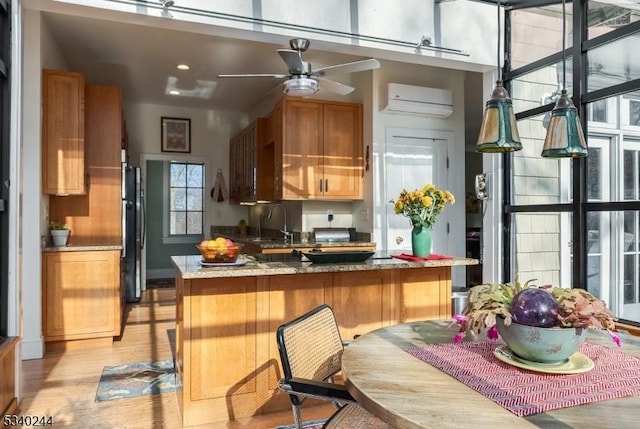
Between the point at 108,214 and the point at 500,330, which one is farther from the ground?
the point at 108,214

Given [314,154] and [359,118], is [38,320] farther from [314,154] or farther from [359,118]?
[359,118]

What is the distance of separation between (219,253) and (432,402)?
1.71 m

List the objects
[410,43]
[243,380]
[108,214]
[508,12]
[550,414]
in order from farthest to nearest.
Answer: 1. [108,214]
2. [508,12]
3. [410,43]
4. [243,380]
5. [550,414]

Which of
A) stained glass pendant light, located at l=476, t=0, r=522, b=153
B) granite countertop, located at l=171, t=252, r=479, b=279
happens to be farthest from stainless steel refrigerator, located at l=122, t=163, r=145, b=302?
stained glass pendant light, located at l=476, t=0, r=522, b=153

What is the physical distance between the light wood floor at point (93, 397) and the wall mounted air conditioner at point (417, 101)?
3239 millimetres

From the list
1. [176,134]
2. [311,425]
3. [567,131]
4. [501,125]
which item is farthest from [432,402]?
[176,134]

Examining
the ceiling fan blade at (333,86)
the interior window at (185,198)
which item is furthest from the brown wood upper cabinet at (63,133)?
the interior window at (185,198)

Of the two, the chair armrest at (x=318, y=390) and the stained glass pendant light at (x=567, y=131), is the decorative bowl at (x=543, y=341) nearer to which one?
the chair armrest at (x=318, y=390)

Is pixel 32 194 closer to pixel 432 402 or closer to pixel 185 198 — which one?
pixel 432 402

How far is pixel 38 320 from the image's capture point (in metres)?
3.60

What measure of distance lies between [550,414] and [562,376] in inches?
11.2

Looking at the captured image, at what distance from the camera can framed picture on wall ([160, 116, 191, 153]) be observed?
7.05 metres

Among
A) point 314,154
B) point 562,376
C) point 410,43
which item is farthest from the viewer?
point 314,154

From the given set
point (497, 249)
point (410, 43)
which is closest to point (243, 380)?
point (497, 249)
